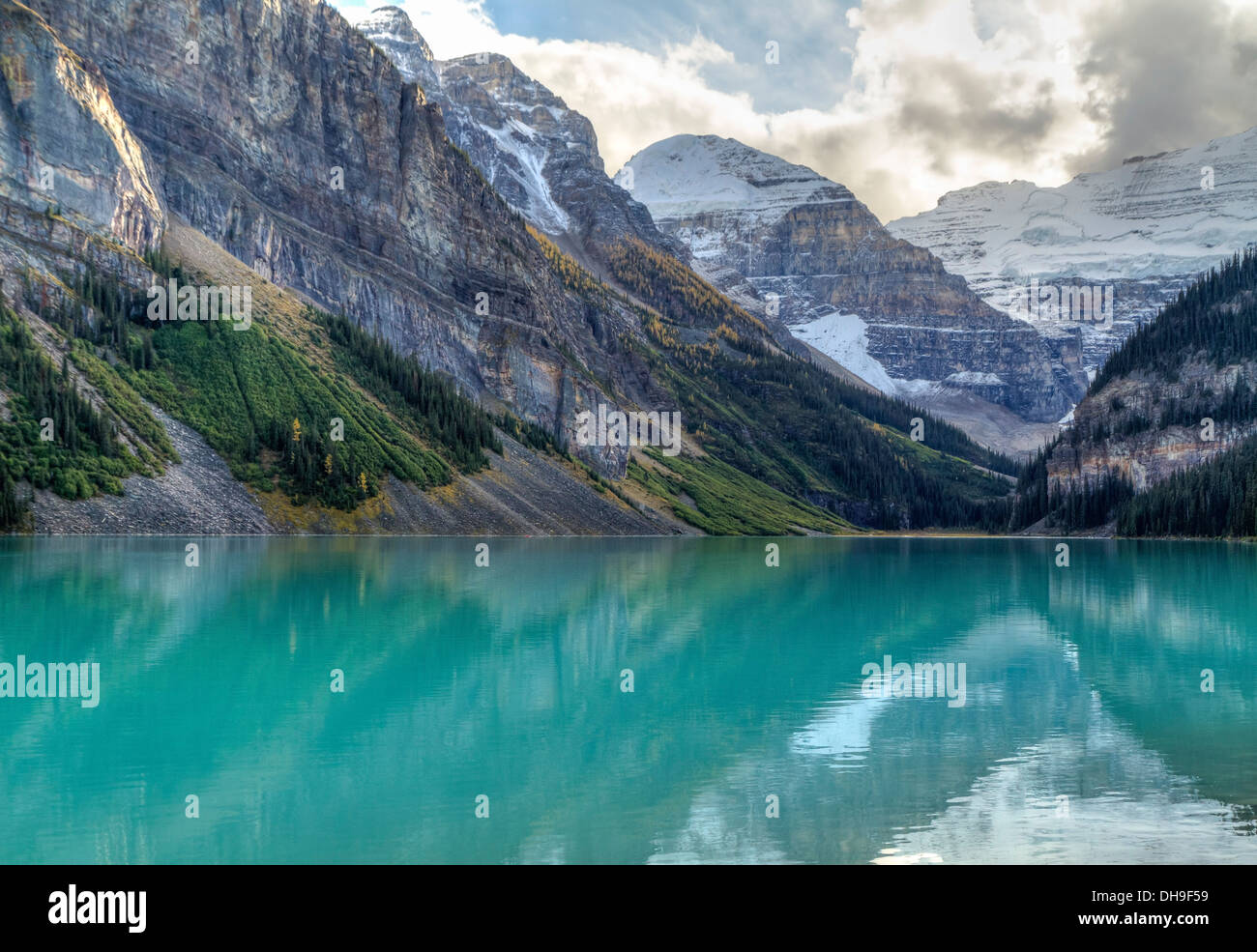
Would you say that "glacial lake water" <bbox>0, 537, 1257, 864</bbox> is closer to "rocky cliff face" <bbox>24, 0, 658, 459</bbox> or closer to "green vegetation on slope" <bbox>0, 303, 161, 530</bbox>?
"green vegetation on slope" <bbox>0, 303, 161, 530</bbox>

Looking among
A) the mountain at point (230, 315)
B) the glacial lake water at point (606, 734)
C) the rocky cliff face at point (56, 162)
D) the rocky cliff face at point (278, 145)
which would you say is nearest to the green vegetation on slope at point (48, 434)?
the mountain at point (230, 315)

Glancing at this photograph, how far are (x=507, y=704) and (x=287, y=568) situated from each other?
141 feet

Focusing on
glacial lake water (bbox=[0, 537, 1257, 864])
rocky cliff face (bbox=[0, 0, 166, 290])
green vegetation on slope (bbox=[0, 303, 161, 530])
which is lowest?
glacial lake water (bbox=[0, 537, 1257, 864])

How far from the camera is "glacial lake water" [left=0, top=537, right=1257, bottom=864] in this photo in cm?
1584

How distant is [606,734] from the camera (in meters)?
23.1

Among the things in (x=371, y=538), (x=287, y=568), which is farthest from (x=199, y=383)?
(x=287, y=568)

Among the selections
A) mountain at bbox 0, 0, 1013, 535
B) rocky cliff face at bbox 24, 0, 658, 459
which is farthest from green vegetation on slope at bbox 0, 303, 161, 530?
rocky cliff face at bbox 24, 0, 658, 459

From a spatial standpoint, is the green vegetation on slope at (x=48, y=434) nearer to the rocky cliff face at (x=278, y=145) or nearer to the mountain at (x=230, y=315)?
the mountain at (x=230, y=315)

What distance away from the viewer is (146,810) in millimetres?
16500

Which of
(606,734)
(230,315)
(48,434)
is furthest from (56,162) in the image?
(606,734)
